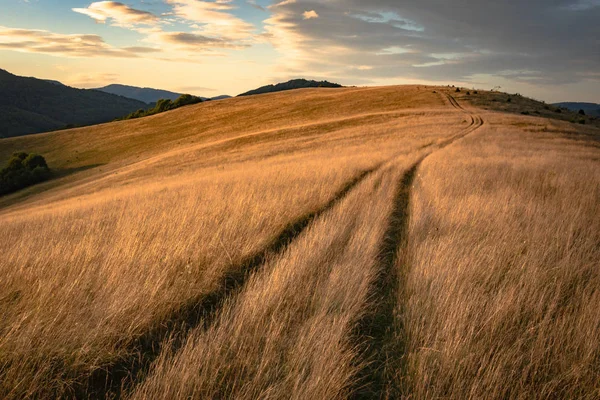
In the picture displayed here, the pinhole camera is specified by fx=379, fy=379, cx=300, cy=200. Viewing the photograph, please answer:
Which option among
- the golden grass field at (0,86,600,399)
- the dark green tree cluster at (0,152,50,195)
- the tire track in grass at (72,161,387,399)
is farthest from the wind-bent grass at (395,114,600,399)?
the dark green tree cluster at (0,152,50,195)

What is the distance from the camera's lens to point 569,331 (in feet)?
11.8

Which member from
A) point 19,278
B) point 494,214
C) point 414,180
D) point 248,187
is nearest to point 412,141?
point 414,180

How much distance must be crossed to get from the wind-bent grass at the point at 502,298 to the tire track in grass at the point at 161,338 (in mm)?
2172

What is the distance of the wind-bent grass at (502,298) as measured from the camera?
3.13m

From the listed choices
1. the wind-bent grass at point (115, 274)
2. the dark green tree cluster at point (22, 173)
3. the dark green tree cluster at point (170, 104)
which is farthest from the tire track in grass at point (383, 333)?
the dark green tree cluster at point (170, 104)

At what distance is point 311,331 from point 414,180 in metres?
11.6

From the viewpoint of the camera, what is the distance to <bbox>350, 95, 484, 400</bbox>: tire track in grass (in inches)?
127

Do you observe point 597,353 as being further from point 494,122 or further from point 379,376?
point 494,122

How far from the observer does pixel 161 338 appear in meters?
3.90

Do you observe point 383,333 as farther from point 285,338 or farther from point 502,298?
point 502,298

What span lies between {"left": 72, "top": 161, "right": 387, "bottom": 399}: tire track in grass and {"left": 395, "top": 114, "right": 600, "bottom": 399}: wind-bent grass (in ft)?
7.12

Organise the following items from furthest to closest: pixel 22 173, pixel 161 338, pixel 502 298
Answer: pixel 22 173 → pixel 502 298 → pixel 161 338

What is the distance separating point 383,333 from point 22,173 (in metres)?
54.7

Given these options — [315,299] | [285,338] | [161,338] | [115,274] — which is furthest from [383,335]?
[115,274]
